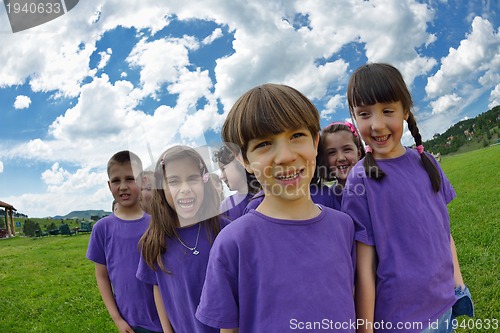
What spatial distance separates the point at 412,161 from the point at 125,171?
2171mm

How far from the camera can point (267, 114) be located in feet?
5.31

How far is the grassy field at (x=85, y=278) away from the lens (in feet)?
21.1

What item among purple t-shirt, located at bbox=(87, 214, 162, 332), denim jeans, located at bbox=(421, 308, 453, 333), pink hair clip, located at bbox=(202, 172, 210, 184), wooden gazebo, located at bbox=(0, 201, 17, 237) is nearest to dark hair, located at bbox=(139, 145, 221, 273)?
pink hair clip, located at bbox=(202, 172, 210, 184)

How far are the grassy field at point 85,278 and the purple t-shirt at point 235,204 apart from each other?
3526 mm

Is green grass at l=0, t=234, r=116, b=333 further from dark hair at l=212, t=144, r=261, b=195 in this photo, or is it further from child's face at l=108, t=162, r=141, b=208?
dark hair at l=212, t=144, r=261, b=195

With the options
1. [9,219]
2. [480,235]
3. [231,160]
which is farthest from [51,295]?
[9,219]

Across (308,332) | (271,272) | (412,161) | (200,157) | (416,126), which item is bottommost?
(308,332)

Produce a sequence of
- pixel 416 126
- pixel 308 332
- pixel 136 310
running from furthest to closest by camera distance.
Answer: pixel 136 310 < pixel 416 126 < pixel 308 332

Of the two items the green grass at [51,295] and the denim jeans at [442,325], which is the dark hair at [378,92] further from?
the green grass at [51,295]

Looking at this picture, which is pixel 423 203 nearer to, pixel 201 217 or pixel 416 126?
pixel 416 126

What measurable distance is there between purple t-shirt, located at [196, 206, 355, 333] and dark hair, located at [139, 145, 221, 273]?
2.31ft

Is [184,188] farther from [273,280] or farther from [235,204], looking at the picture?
[273,280]

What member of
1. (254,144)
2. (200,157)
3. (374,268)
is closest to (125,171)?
(200,157)

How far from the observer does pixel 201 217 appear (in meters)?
2.33
